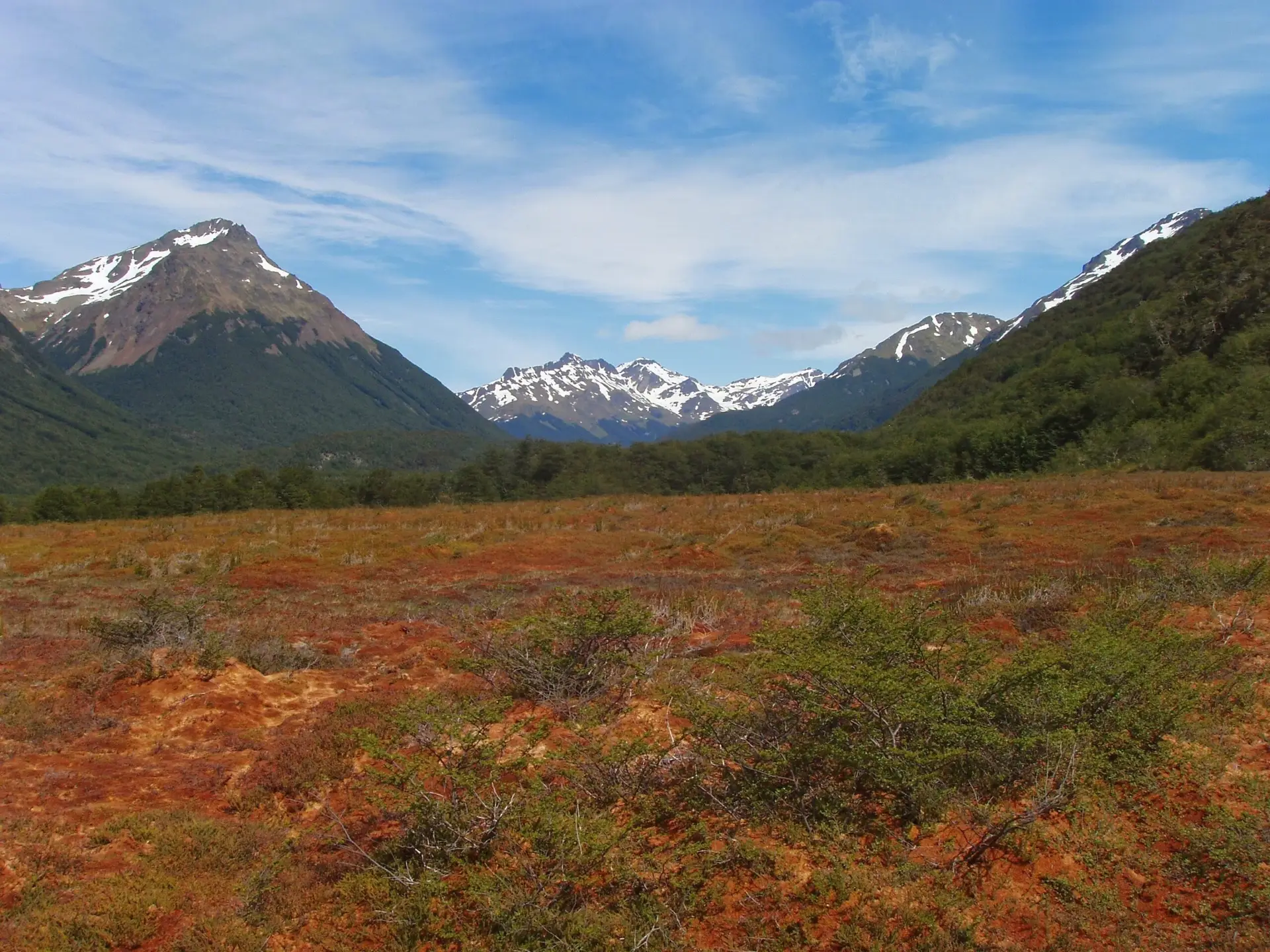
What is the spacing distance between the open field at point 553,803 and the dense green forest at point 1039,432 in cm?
2849

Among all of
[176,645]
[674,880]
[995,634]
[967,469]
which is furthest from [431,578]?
[967,469]

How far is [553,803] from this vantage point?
5012 mm

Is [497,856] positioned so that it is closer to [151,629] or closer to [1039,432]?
[151,629]

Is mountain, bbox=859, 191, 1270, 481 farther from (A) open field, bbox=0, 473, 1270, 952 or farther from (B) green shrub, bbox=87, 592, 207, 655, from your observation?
(B) green shrub, bbox=87, 592, 207, 655

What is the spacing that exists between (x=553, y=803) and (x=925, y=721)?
2556mm

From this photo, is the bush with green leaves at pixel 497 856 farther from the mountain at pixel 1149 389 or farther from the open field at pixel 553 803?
the mountain at pixel 1149 389

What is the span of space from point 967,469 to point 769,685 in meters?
44.1

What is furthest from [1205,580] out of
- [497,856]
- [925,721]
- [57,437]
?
[57,437]

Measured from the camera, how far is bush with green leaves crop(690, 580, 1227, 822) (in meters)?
4.78

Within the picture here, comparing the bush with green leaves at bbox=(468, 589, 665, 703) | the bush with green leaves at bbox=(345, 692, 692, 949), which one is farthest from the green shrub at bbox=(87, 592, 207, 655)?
the bush with green leaves at bbox=(345, 692, 692, 949)

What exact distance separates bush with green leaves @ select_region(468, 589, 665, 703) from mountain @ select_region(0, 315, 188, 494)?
154 metres

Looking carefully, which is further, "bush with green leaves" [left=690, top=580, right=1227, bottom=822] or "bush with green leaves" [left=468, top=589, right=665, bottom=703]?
"bush with green leaves" [left=468, top=589, right=665, bottom=703]

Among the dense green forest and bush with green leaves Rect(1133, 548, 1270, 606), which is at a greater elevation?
the dense green forest

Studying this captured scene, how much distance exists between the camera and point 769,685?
19.8ft
